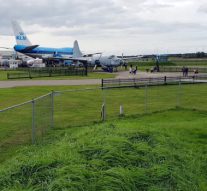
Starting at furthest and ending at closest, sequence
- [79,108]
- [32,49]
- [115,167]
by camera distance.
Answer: [32,49], [79,108], [115,167]

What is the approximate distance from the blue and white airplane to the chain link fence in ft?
234

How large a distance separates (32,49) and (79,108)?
277 ft

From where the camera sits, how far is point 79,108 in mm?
21812

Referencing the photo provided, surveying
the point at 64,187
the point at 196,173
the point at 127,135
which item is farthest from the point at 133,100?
the point at 64,187

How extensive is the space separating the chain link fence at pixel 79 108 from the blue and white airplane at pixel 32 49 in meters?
71.3

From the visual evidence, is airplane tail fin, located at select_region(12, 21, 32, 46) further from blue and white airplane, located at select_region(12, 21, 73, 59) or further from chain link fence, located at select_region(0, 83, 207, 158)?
chain link fence, located at select_region(0, 83, 207, 158)

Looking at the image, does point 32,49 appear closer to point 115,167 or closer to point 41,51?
point 41,51

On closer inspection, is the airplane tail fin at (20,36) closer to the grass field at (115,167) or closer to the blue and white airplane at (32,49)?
the blue and white airplane at (32,49)

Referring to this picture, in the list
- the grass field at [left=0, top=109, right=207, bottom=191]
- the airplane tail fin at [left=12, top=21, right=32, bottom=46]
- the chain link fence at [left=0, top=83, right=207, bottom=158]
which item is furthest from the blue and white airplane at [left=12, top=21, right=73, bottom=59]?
the grass field at [left=0, top=109, right=207, bottom=191]

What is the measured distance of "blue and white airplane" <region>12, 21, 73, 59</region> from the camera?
10337 centimetres

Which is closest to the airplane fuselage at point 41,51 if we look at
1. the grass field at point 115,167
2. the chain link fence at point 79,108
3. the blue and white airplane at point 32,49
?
the blue and white airplane at point 32,49

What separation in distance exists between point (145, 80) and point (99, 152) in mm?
28176

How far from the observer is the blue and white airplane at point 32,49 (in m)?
103

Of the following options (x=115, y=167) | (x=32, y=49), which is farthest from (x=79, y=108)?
(x=32, y=49)
